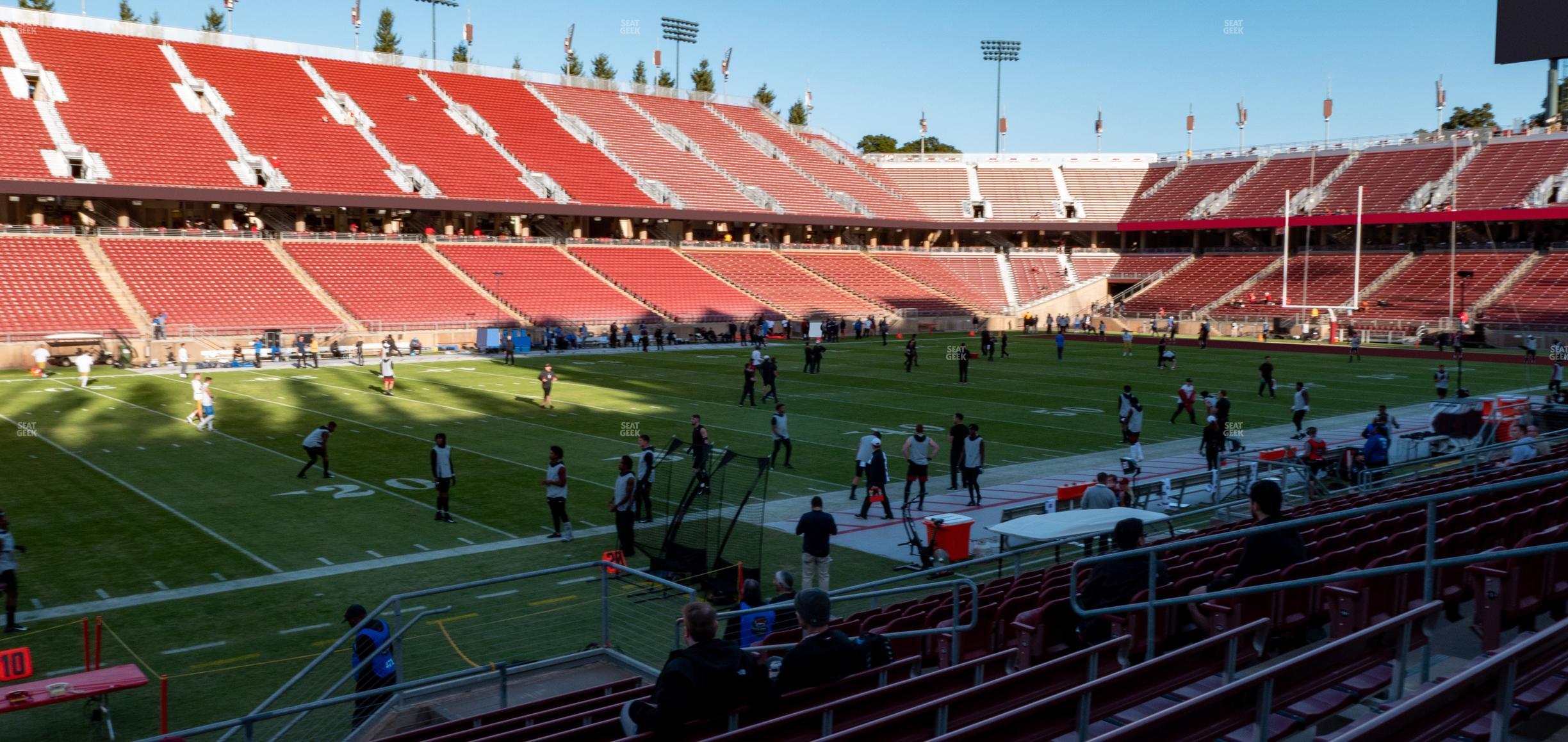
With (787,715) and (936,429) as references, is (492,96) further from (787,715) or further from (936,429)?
(787,715)

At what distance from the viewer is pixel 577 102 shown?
3105 inches

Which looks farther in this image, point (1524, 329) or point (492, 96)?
point (492, 96)

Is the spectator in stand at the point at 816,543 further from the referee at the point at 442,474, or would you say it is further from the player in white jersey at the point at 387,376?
the player in white jersey at the point at 387,376

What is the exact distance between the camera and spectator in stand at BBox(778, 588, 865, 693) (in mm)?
6117

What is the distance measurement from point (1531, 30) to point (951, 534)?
23546 mm

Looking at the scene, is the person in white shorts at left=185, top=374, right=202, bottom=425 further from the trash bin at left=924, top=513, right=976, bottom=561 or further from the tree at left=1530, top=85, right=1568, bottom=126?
the tree at left=1530, top=85, right=1568, bottom=126

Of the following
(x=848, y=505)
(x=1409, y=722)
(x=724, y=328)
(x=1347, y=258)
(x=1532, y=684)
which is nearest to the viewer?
(x=1409, y=722)

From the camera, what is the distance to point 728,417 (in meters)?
29.2

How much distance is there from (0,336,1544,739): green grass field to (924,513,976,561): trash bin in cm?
102

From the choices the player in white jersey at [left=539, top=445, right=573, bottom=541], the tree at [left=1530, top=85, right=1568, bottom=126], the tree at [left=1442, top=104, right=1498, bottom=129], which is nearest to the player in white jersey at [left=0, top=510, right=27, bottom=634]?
the player in white jersey at [left=539, top=445, right=573, bottom=541]

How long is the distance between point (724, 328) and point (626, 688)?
50239 mm

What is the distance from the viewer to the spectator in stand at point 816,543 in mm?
13438

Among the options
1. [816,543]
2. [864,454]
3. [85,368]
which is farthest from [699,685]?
[85,368]

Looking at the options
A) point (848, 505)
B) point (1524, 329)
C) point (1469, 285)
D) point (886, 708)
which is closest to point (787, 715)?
point (886, 708)
